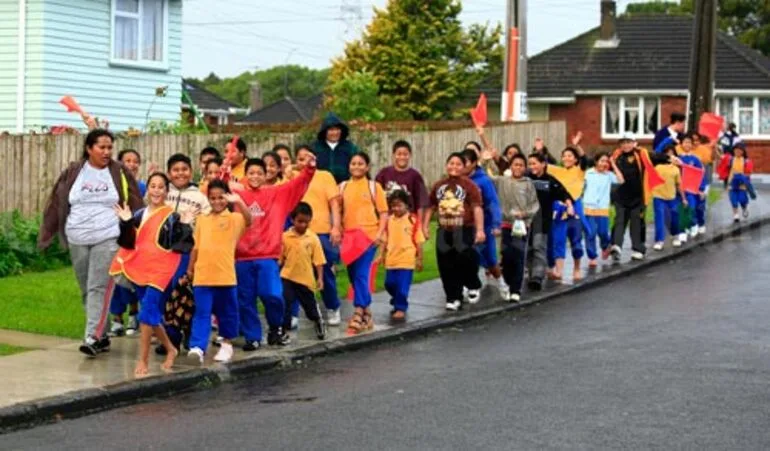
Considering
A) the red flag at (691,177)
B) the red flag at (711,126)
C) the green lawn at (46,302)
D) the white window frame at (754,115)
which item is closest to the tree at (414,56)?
the white window frame at (754,115)

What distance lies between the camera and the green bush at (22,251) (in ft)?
59.1

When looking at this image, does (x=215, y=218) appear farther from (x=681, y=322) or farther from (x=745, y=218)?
(x=745, y=218)

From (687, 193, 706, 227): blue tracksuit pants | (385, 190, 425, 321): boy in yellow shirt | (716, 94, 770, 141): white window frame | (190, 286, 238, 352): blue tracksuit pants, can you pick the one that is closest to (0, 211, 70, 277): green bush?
(385, 190, 425, 321): boy in yellow shirt

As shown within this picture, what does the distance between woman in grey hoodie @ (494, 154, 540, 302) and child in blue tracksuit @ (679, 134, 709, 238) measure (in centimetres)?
702

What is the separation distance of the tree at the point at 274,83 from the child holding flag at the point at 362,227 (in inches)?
4947

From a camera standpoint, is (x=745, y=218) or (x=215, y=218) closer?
(x=215, y=218)

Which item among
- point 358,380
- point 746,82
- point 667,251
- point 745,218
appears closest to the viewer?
point 358,380

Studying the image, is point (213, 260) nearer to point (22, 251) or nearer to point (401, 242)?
point (401, 242)

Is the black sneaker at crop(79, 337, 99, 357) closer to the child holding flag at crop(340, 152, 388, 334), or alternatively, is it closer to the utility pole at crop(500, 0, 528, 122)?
the child holding flag at crop(340, 152, 388, 334)

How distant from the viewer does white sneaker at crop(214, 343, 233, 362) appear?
1217 cm

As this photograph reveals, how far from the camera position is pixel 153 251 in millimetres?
11953

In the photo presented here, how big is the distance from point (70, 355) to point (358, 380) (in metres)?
2.49

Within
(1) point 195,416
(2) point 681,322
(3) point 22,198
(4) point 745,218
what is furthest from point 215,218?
(4) point 745,218

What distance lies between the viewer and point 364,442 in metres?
9.00
